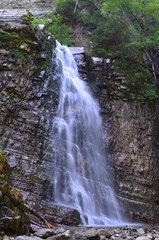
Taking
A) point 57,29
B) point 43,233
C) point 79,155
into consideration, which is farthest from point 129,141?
point 57,29

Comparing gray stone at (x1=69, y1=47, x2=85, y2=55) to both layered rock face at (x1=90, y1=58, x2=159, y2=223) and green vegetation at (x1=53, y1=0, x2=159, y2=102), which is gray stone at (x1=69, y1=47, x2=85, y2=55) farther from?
green vegetation at (x1=53, y1=0, x2=159, y2=102)

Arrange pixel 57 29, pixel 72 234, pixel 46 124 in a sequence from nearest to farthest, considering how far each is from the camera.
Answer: pixel 72 234 < pixel 46 124 < pixel 57 29

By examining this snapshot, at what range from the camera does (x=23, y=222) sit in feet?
14.1

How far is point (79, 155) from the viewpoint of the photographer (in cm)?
888

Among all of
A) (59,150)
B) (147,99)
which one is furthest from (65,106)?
(147,99)

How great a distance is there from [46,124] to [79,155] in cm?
154

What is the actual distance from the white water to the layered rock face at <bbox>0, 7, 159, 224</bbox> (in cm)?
37

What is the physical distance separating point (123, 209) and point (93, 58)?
267 inches

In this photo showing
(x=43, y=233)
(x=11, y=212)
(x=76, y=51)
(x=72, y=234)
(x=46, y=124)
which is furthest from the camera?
(x=76, y=51)

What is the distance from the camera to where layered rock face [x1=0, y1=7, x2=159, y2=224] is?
24.7 feet

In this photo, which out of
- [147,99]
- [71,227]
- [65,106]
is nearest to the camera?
[71,227]

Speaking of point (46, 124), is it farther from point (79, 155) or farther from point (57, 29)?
point (57, 29)

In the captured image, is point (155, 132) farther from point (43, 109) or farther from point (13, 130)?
point (13, 130)

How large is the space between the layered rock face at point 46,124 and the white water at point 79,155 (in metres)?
0.37
